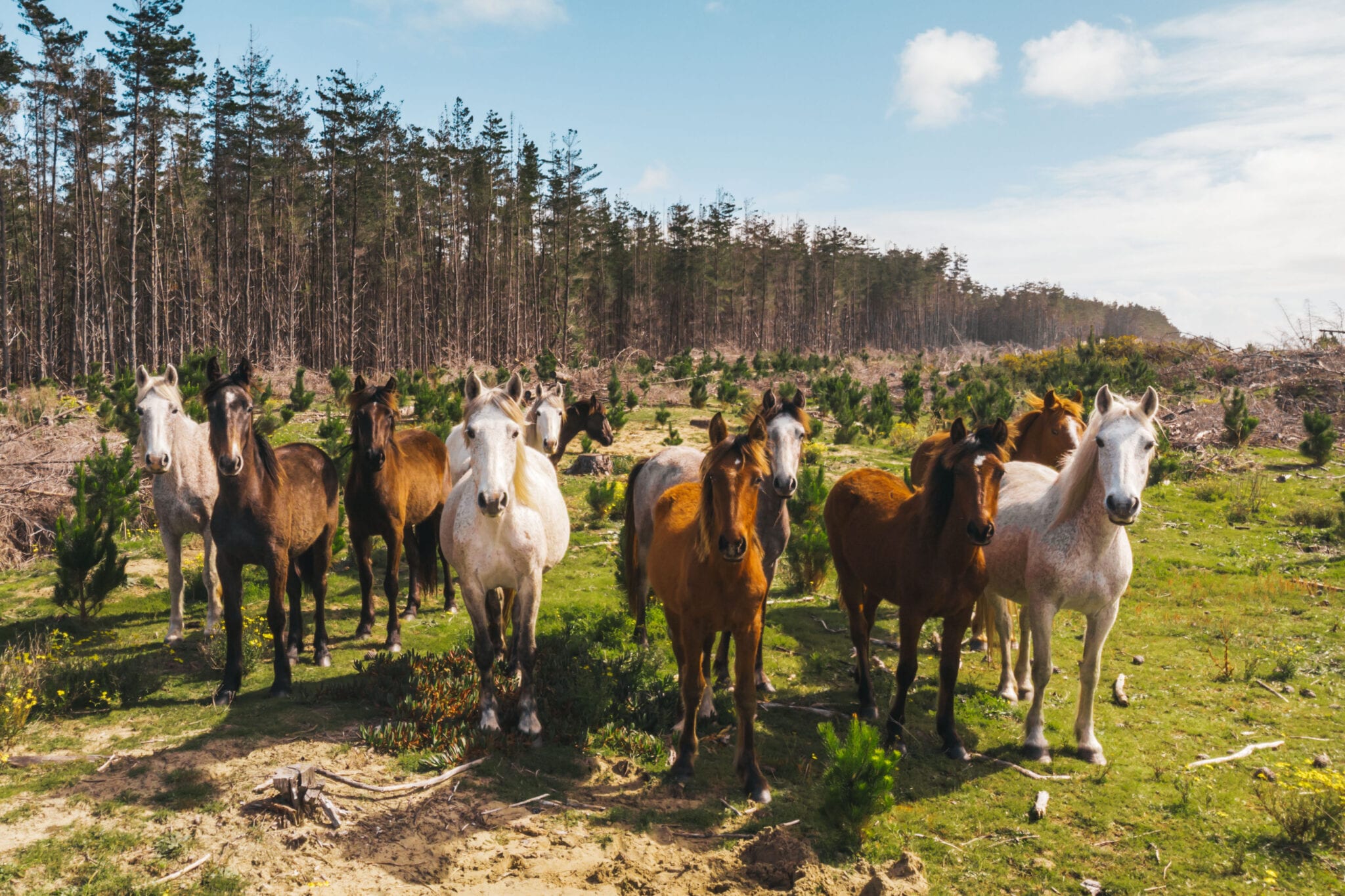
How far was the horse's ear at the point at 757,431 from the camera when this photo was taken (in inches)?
162

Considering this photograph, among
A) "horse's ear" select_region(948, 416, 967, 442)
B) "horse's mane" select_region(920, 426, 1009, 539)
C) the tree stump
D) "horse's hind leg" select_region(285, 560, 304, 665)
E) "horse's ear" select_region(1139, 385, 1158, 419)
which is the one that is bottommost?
"horse's hind leg" select_region(285, 560, 304, 665)

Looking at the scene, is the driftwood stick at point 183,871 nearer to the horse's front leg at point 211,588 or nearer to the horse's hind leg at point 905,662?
the horse's front leg at point 211,588

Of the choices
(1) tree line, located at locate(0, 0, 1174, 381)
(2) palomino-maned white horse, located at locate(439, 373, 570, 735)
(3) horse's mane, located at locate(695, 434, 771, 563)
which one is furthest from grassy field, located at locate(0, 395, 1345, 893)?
(1) tree line, located at locate(0, 0, 1174, 381)

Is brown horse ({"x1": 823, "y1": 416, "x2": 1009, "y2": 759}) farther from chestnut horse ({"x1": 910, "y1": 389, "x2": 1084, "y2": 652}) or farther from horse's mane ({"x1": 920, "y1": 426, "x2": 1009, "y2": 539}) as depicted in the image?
chestnut horse ({"x1": 910, "y1": 389, "x2": 1084, "y2": 652})

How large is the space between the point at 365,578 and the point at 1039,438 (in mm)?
6963

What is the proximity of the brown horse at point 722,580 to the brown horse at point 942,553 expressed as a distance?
123 centimetres

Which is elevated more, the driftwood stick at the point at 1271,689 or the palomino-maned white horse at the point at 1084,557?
the palomino-maned white horse at the point at 1084,557

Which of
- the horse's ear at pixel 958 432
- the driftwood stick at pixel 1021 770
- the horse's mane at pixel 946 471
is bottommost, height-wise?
the driftwood stick at pixel 1021 770

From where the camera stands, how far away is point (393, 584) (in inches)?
254

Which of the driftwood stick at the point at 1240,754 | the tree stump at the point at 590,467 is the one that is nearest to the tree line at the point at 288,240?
the tree stump at the point at 590,467

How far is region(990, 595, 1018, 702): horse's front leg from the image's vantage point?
20.0 feet

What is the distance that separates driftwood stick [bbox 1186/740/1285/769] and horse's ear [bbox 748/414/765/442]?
152 inches

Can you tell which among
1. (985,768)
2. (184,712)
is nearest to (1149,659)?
(985,768)

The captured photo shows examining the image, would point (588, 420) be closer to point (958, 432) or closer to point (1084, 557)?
point (958, 432)
